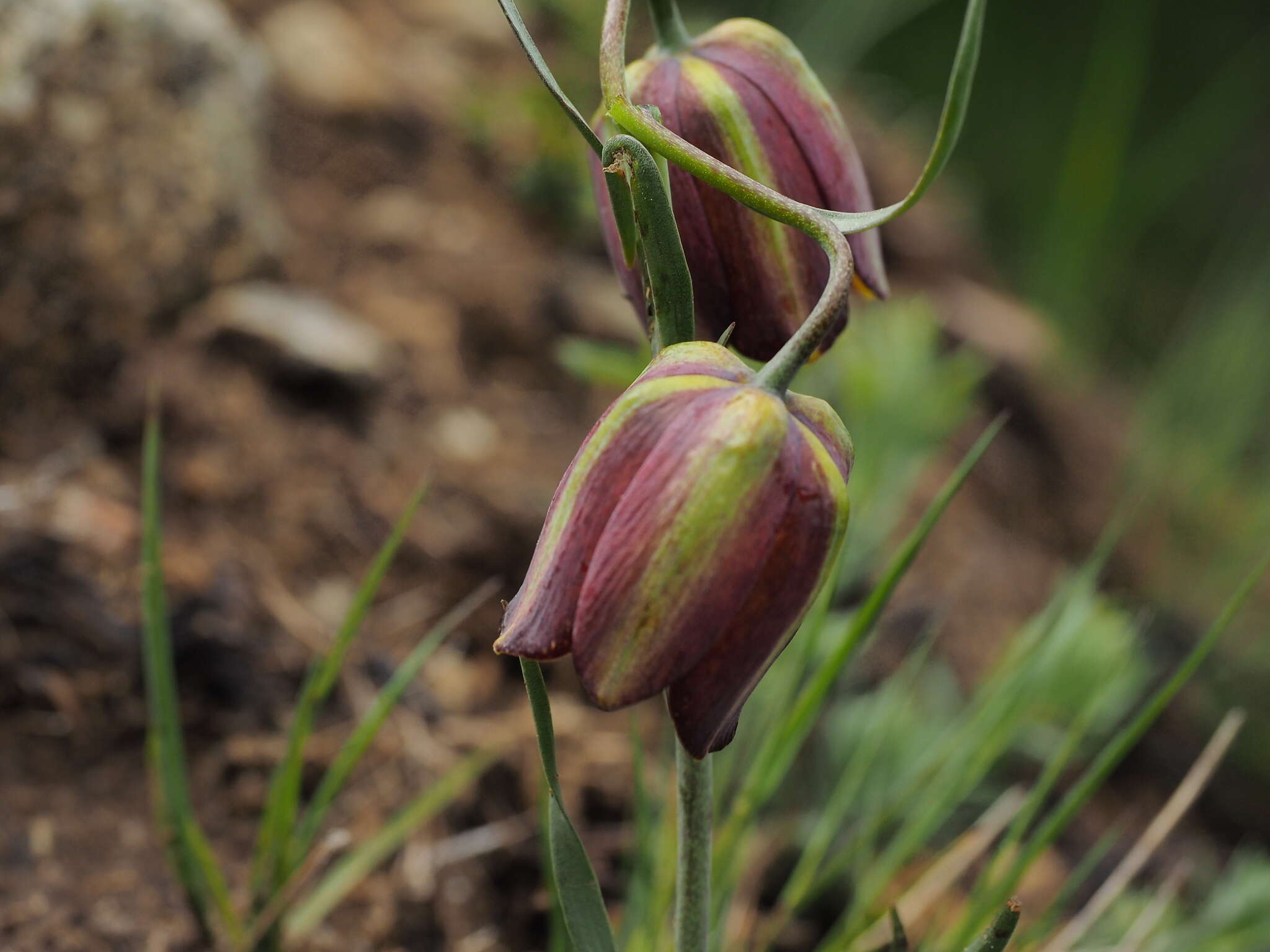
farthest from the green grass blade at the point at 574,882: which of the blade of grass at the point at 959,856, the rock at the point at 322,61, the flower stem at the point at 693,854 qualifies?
the rock at the point at 322,61

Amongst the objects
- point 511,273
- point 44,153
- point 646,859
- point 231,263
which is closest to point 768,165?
point 646,859

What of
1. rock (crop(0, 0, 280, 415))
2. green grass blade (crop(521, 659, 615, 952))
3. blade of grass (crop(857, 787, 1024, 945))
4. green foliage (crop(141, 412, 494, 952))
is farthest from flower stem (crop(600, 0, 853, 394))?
rock (crop(0, 0, 280, 415))

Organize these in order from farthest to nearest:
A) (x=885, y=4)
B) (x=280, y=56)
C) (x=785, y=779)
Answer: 1. (x=885, y=4)
2. (x=280, y=56)
3. (x=785, y=779)

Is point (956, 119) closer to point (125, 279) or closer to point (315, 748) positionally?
point (315, 748)

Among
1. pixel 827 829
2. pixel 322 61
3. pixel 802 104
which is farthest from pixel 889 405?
pixel 322 61

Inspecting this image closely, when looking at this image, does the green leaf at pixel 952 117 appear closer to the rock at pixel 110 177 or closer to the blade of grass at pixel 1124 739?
the blade of grass at pixel 1124 739

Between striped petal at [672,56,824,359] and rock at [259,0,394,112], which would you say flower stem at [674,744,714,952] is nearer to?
striped petal at [672,56,824,359]

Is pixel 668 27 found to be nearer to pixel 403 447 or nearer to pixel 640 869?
pixel 640 869
